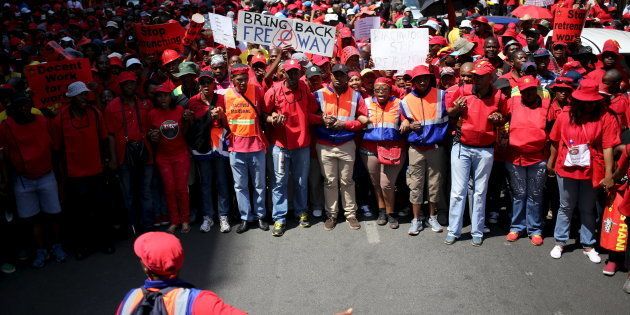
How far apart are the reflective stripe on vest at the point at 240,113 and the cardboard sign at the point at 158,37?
2204 millimetres

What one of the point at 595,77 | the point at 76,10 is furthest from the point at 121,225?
the point at 76,10

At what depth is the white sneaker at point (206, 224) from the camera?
707 centimetres

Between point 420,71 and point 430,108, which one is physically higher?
point 420,71

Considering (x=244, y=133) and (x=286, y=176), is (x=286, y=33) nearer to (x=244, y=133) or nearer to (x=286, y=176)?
(x=244, y=133)

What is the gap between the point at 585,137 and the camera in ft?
19.0

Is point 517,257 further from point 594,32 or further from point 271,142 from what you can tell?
point 594,32

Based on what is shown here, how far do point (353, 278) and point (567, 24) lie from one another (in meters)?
5.36

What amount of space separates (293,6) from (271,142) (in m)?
14.9

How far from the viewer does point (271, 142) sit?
7.08 meters

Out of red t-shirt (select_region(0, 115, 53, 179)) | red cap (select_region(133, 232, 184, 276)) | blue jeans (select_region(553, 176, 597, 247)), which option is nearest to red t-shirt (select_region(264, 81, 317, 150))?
red t-shirt (select_region(0, 115, 53, 179))

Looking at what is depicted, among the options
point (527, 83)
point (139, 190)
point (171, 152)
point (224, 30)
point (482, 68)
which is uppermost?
point (224, 30)

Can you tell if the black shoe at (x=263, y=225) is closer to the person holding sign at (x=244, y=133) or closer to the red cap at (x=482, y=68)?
the person holding sign at (x=244, y=133)

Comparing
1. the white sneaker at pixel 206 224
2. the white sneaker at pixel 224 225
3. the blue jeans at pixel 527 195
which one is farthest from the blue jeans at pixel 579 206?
the white sneaker at pixel 206 224

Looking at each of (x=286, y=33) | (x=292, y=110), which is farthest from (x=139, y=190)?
(x=286, y=33)
